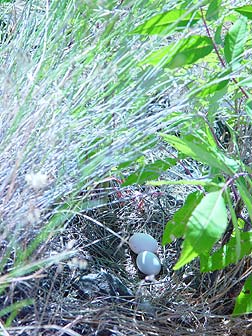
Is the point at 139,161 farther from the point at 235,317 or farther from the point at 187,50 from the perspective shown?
the point at 235,317

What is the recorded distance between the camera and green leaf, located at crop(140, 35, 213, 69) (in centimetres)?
101

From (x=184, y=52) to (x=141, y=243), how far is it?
49cm

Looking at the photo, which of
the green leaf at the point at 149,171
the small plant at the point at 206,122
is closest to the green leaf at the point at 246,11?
the small plant at the point at 206,122

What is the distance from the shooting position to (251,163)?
1213mm

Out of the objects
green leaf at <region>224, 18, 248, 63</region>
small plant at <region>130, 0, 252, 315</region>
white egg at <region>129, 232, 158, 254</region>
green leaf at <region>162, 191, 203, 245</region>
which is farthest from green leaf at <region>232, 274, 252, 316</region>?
green leaf at <region>224, 18, 248, 63</region>

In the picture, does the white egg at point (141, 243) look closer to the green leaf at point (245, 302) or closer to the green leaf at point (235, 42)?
the green leaf at point (245, 302)

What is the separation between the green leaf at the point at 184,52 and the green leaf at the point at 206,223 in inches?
9.7

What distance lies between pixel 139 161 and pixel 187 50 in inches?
9.3

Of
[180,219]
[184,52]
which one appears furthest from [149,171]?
[184,52]

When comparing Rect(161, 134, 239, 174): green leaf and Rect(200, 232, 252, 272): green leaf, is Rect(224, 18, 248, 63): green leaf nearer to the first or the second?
Rect(161, 134, 239, 174): green leaf

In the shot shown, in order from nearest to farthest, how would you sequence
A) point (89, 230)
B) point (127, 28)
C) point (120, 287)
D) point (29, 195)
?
point (29, 195) < point (127, 28) < point (120, 287) < point (89, 230)

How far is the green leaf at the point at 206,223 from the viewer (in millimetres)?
839

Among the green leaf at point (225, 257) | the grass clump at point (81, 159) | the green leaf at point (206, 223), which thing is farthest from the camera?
the green leaf at point (225, 257)

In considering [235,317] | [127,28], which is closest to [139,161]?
[127,28]
